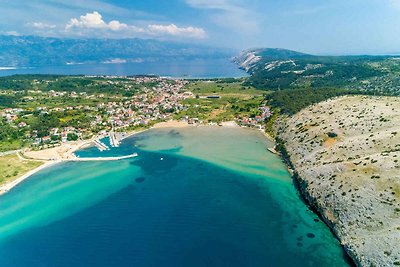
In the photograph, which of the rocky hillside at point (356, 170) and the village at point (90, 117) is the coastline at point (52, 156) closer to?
the village at point (90, 117)

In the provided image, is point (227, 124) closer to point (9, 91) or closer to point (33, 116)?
point (33, 116)

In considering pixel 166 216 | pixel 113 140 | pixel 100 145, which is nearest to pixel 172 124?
pixel 113 140

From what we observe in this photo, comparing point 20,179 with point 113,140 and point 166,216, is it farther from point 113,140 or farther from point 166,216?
point 166,216

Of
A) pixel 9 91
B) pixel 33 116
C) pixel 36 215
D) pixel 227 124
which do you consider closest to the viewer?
pixel 36 215

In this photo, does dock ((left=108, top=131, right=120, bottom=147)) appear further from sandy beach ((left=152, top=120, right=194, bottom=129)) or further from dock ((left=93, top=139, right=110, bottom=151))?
sandy beach ((left=152, top=120, right=194, bottom=129))

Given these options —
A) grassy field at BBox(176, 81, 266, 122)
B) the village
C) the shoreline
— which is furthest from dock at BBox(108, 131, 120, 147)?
grassy field at BBox(176, 81, 266, 122)

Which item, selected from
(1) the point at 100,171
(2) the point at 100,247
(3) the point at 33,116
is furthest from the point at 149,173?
(3) the point at 33,116

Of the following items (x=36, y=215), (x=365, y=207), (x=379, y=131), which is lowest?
(x=36, y=215)
